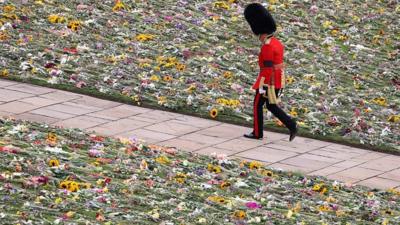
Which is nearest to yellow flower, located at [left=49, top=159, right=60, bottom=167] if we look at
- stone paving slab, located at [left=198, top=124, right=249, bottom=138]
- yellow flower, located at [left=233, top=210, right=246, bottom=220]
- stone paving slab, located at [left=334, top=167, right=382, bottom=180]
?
yellow flower, located at [left=233, top=210, right=246, bottom=220]

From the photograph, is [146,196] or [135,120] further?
[135,120]

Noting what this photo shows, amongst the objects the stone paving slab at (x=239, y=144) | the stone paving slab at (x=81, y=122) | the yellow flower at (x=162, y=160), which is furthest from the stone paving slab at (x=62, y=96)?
the yellow flower at (x=162, y=160)

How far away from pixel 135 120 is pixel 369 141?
291 centimetres

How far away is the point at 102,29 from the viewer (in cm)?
1806

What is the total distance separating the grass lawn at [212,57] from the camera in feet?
50.0

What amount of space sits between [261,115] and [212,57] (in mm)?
3446

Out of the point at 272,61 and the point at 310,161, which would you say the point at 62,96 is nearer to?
the point at 272,61

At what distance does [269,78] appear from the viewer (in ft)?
46.0

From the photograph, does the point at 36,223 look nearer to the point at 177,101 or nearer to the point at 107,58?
the point at 177,101

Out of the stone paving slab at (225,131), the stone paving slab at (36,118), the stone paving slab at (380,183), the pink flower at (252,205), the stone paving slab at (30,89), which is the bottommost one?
the pink flower at (252,205)

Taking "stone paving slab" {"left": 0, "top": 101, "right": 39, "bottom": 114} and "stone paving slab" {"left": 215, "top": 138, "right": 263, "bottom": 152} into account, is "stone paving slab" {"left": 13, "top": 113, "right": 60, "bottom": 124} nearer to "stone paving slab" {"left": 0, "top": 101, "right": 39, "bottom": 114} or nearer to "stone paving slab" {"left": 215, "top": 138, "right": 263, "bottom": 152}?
"stone paving slab" {"left": 0, "top": 101, "right": 39, "bottom": 114}

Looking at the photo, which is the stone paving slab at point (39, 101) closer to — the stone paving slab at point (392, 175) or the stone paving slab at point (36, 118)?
the stone paving slab at point (36, 118)

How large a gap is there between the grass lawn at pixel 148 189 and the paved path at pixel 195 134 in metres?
0.62

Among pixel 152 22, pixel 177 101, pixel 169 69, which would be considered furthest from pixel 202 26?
pixel 177 101
